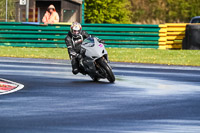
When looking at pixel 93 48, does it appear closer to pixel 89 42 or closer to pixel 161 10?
pixel 89 42

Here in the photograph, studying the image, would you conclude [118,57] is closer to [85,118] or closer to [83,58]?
[83,58]

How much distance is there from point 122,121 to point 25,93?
4.25 metres

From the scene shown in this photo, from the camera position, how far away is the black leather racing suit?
16875 millimetres

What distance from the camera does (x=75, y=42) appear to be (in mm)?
17031

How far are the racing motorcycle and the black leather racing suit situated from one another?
1.54 feet

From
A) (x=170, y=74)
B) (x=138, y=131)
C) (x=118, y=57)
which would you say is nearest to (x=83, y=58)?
(x=170, y=74)

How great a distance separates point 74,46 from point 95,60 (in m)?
1.26

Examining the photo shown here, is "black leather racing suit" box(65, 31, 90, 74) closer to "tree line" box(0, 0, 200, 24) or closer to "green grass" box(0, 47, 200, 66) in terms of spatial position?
"green grass" box(0, 47, 200, 66)

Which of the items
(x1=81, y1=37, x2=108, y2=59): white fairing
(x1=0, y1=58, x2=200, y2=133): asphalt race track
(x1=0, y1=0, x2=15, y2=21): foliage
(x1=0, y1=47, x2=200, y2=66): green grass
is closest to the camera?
(x1=0, y1=58, x2=200, y2=133): asphalt race track

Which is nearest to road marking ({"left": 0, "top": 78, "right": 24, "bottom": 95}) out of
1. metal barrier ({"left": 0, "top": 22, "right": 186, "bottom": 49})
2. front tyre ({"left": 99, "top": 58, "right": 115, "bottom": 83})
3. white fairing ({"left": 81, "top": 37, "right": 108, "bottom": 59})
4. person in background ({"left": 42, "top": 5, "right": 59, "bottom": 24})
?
white fairing ({"left": 81, "top": 37, "right": 108, "bottom": 59})

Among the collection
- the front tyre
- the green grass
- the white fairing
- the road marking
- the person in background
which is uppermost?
the person in background

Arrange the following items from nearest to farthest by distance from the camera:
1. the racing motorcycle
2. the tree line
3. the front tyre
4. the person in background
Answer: the front tyre, the racing motorcycle, the person in background, the tree line

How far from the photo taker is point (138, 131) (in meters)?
9.19

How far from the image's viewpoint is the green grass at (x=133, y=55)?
24609 mm
